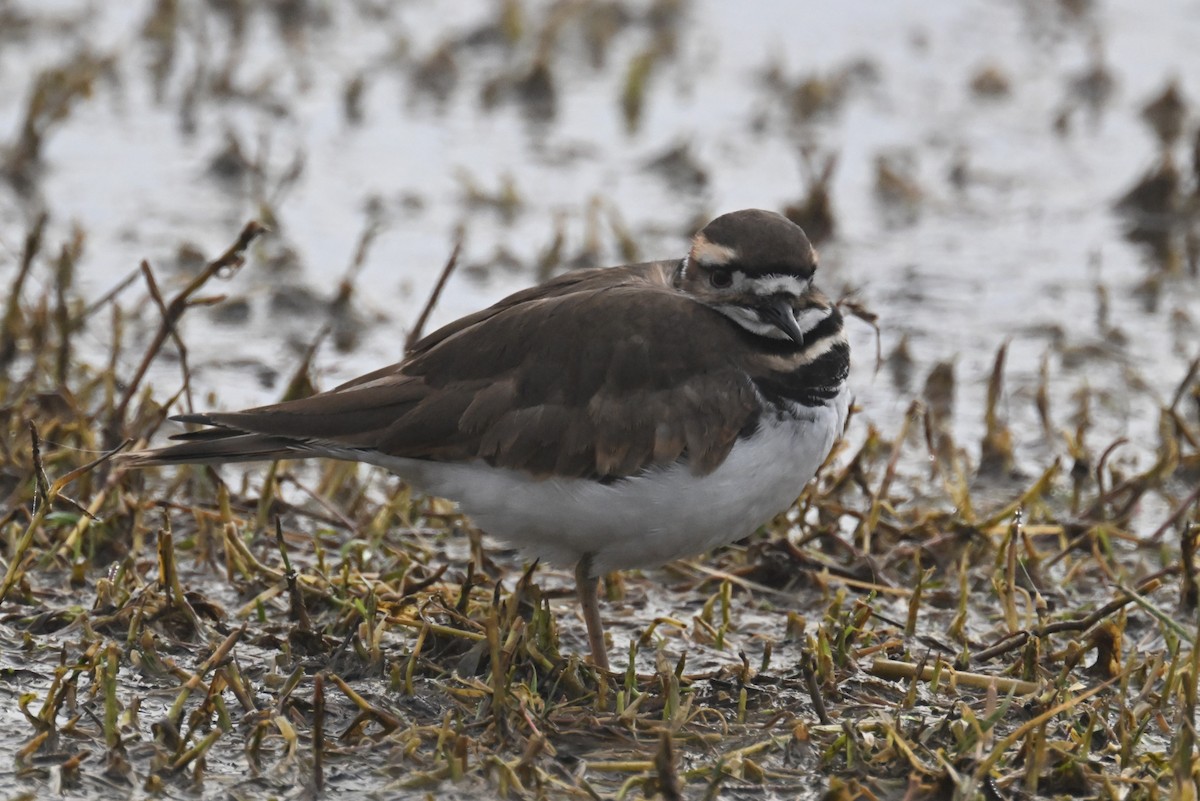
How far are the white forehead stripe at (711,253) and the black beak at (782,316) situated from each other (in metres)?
0.16

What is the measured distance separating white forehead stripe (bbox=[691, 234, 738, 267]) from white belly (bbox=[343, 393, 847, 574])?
48 centimetres

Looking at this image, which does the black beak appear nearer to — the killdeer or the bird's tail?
the killdeer

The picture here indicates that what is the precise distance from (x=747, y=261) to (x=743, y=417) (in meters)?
0.47

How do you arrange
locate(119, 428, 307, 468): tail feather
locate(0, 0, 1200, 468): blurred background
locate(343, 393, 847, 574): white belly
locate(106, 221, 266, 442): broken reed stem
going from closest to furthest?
locate(343, 393, 847, 574): white belly
locate(119, 428, 307, 468): tail feather
locate(106, 221, 266, 442): broken reed stem
locate(0, 0, 1200, 468): blurred background

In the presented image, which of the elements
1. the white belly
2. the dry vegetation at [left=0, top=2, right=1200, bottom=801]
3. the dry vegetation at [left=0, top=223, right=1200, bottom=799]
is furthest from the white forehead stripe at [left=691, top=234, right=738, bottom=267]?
the dry vegetation at [left=0, top=223, right=1200, bottom=799]

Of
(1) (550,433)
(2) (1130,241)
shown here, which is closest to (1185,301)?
(2) (1130,241)

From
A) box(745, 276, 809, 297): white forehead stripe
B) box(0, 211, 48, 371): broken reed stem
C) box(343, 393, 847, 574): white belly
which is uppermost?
box(0, 211, 48, 371): broken reed stem

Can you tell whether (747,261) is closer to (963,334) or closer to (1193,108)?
(963,334)

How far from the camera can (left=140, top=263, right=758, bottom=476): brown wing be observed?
4750 mm


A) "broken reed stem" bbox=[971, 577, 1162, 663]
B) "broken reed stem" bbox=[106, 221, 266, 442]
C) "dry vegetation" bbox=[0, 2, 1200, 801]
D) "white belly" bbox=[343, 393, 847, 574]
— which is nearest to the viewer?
"dry vegetation" bbox=[0, 2, 1200, 801]

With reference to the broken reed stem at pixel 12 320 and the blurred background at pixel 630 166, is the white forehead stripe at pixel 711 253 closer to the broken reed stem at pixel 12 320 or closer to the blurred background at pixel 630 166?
the blurred background at pixel 630 166

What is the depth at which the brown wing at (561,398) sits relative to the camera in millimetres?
4750

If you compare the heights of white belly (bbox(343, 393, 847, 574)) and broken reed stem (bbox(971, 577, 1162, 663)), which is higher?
white belly (bbox(343, 393, 847, 574))

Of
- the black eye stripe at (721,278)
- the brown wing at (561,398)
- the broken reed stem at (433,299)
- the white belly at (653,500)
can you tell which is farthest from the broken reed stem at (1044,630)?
the broken reed stem at (433,299)
